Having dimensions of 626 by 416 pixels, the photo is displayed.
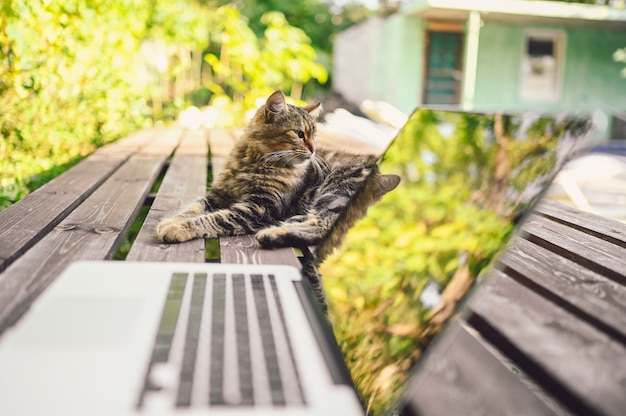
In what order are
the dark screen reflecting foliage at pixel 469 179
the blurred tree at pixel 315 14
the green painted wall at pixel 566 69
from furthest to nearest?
1. the blurred tree at pixel 315 14
2. the green painted wall at pixel 566 69
3. the dark screen reflecting foliage at pixel 469 179

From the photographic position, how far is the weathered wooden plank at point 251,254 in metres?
1.27

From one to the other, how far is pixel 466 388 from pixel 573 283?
57 cm

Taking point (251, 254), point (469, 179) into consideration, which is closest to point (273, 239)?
point (251, 254)

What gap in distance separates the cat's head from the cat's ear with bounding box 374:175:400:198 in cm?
59

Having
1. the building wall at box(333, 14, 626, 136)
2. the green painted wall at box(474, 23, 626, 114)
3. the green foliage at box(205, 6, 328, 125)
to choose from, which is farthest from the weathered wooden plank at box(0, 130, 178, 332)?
the green painted wall at box(474, 23, 626, 114)

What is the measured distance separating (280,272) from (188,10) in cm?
748

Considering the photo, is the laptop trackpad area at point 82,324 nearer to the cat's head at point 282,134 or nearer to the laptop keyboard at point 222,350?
the laptop keyboard at point 222,350

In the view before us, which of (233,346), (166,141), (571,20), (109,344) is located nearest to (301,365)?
(233,346)

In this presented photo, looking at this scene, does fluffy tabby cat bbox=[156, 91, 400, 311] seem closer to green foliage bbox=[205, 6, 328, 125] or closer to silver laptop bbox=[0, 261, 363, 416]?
silver laptop bbox=[0, 261, 363, 416]

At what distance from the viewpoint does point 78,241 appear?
134 cm

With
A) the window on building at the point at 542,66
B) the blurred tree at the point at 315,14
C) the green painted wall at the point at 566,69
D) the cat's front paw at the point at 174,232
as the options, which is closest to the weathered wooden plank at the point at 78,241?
the cat's front paw at the point at 174,232

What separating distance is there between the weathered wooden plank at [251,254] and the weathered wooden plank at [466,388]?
1.46 ft

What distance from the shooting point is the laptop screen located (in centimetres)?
82

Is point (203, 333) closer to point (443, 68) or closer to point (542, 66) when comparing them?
point (443, 68)
